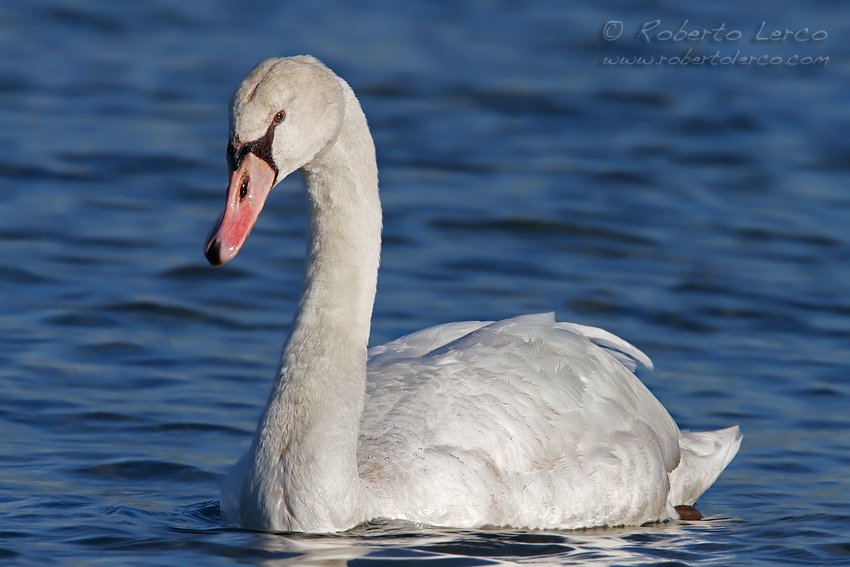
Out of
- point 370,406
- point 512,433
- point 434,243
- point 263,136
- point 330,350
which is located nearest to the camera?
point 263,136

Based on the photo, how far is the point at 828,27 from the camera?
696 inches

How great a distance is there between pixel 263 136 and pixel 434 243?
6130mm

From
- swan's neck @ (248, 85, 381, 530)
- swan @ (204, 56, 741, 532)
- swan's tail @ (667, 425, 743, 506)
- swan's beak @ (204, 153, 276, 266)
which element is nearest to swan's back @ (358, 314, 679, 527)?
swan @ (204, 56, 741, 532)

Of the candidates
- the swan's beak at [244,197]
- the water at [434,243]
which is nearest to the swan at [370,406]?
the swan's beak at [244,197]

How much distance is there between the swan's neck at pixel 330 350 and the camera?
18.7ft

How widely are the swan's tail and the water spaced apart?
0.53 ft

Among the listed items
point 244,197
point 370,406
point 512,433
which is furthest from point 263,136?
point 512,433

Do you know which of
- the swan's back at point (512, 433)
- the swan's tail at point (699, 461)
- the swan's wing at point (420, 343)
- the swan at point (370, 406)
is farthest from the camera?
the swan's tail at point (699, 461)

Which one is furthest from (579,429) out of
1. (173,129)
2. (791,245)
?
(173,129)

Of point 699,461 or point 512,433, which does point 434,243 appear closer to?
point 699,461

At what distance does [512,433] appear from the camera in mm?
6156

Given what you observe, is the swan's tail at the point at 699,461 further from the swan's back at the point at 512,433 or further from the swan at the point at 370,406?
the swan at the point at 370,406

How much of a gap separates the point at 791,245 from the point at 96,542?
25.5ft

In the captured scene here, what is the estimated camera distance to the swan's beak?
213 inches
